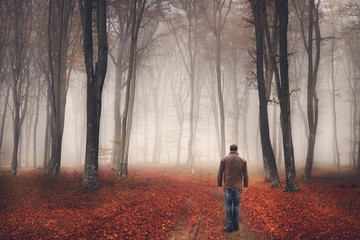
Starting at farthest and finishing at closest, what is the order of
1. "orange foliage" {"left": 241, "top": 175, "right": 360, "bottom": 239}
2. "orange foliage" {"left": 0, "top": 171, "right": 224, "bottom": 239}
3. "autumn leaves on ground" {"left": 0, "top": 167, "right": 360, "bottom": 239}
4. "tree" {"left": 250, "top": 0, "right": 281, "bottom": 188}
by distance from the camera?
"tree" {"left": 250, "top": 0, "right": 281, "bottom": 188} < "orange foliage" {"left": 241, "top": 175, "right": 360, "bottom": 239} < "autumn leaves on ground" {"left": 0, "top": 167, "right": 360, "bottom": 239} < "orange foliage" {"left": 0, "top": 171, "right": 224, "bottom": 239}

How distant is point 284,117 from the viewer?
9641 mm

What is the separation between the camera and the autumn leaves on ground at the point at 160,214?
5234 mm

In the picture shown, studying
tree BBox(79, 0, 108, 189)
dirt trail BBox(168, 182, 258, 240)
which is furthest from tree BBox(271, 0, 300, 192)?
tree BBox(79, 0, 108, 189)

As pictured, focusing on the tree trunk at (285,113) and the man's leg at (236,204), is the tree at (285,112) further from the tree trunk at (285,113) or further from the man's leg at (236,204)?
the man's leg at (236,204)

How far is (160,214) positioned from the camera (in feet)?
21.3

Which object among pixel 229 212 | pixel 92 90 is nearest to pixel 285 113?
pixel 229 212

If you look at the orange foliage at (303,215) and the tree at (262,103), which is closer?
the orange foliage at (303,215)

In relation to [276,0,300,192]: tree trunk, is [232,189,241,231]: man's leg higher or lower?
lower

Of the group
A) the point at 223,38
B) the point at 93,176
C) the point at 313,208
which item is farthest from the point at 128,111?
the point at 223,38

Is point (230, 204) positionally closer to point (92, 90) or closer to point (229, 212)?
point (229, 212)

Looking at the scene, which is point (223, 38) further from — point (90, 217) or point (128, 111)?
point (90, 217)

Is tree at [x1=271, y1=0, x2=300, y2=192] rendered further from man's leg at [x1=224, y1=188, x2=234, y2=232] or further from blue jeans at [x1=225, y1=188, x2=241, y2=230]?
man's leg at [x1=224, y1=188, x2=234, y2=232]

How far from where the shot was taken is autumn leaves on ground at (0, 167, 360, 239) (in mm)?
5234

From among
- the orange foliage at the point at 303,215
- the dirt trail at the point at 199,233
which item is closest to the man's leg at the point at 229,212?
the dirt trail at the point at 199,233
